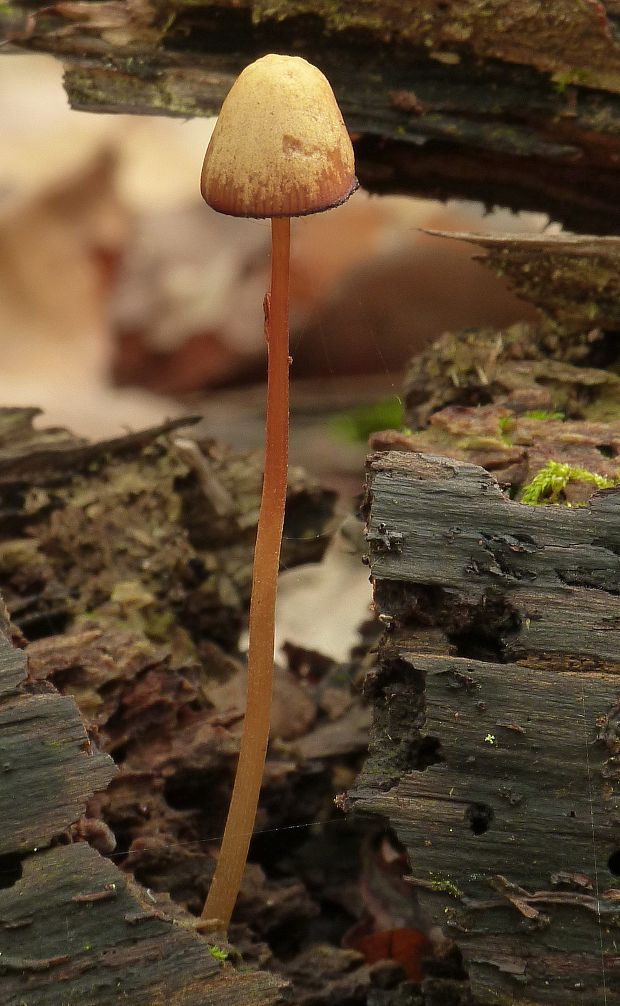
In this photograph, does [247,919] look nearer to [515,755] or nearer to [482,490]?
[515,755]

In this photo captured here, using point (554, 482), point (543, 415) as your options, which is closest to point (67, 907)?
point (554, 482)

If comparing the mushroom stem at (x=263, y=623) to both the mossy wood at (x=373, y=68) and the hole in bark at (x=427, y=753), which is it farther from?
the mossy wood at (x=373, y=68)

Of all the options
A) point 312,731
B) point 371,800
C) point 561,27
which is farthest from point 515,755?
point 561,27

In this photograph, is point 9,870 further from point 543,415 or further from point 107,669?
point 543,415

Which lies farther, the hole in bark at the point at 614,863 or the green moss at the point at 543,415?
the green moss at the point at 543,415

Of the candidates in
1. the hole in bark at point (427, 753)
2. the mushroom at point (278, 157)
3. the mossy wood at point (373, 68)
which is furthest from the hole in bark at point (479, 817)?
the mossy wood at point (373, 68)

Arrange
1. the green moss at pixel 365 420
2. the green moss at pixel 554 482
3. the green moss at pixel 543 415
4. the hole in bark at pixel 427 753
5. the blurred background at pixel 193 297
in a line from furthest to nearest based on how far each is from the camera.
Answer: the blurred background at pixel 193 297
the green moss at pixel 365 420
the green moss at pixel 543 415
the green moss at pixel 554 482
the hole in bark at pixel 427 753
